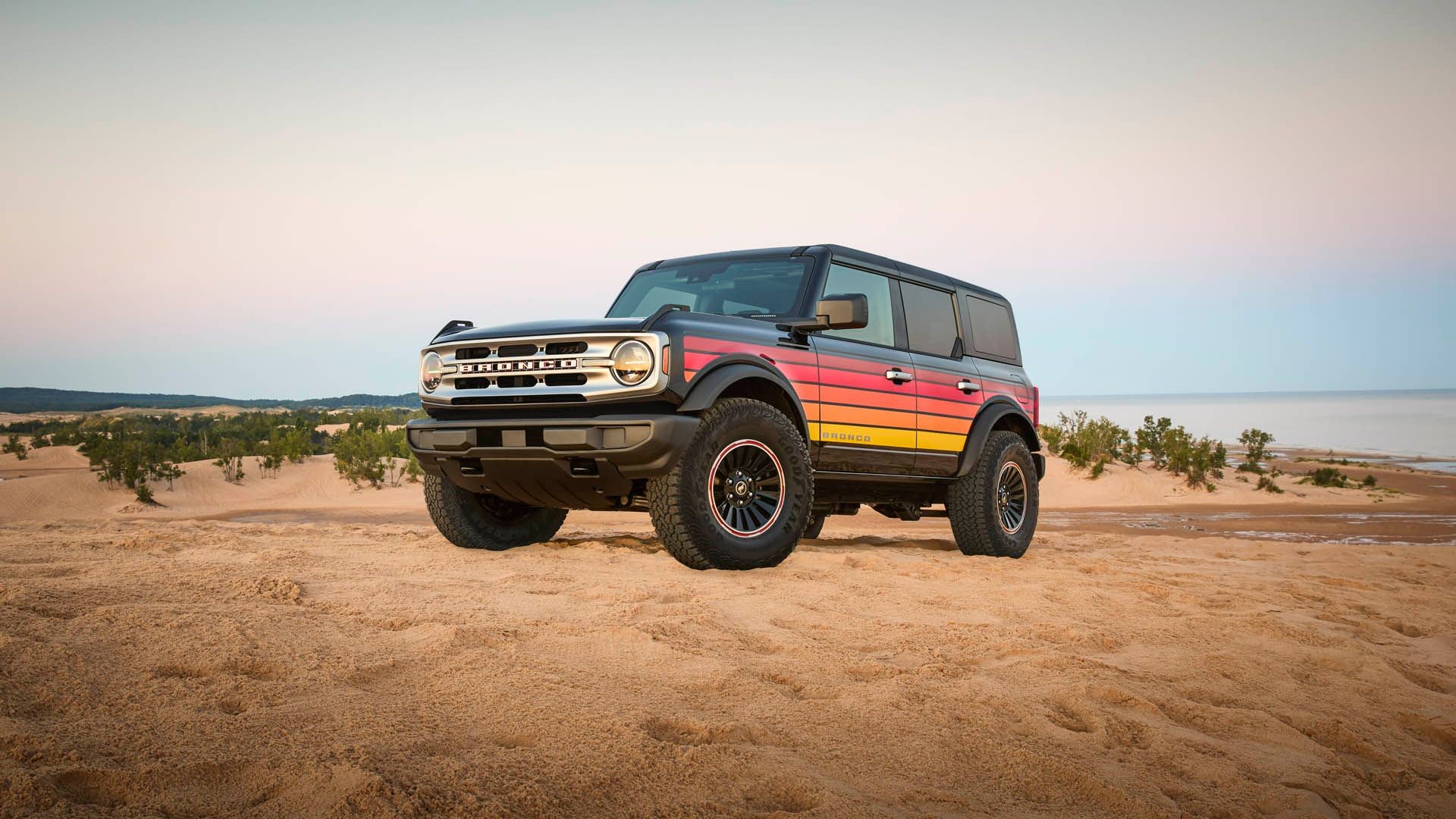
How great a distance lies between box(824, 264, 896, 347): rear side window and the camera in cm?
716

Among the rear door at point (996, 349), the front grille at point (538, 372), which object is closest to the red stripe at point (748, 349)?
the front grille at point (538, 372)

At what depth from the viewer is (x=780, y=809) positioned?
8.49ft

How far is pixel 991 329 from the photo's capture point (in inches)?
364

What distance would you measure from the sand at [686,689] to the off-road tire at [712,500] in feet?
0.65

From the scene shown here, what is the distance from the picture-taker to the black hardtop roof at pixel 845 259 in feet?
23.8

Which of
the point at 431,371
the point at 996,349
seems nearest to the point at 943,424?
the point at 996,349

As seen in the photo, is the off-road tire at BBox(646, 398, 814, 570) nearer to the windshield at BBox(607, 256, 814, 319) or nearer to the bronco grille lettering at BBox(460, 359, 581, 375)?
the bronco grille lettering at BBox(460, 359, 581, 375)

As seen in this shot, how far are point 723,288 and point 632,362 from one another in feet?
6.36

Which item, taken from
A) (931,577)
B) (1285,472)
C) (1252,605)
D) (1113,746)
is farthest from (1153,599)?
(1285,472)

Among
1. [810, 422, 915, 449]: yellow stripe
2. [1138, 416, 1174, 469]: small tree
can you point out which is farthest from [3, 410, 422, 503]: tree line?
[1138, 416, 1174, 469]: small tree

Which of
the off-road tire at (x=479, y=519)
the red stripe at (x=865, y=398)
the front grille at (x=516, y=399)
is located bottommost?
the off-road tire at (x=479, y=519)

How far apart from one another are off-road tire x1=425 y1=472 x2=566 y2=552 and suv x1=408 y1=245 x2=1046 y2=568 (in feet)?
0.05

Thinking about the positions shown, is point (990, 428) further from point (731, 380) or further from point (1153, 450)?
point (1153, 450)

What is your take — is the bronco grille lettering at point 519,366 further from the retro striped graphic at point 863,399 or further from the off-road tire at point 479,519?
the off-road tire at point 479,519
